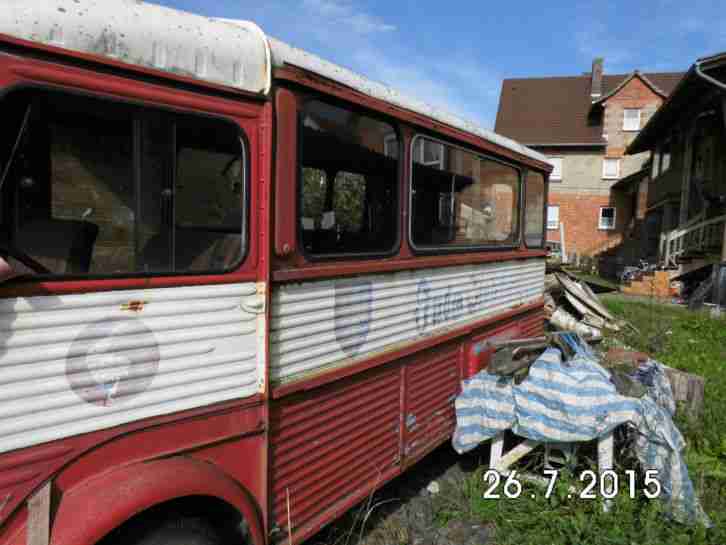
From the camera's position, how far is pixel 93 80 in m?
1.62

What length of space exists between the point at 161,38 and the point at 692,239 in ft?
50.0

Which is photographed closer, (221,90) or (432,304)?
(221,90)

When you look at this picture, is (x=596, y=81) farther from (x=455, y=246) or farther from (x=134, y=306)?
(x=134, y=306)

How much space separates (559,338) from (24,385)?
12.0 ft

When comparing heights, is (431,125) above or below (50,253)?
above

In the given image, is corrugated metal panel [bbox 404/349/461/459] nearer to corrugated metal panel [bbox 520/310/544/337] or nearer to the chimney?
corrugated metal panel [bbox 520/310/544/337]

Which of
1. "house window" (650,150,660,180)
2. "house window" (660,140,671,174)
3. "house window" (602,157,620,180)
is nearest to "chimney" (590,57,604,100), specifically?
"house window" (602,157,620,180)

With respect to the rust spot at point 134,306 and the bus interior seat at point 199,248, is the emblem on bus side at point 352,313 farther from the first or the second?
the rust spot at point 134,306

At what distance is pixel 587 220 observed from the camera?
2645 centimetres

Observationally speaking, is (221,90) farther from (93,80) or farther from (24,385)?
(24,385)

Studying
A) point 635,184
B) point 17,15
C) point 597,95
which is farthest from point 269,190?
point 597,95

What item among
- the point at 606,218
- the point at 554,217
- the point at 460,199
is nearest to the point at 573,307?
the point at 460,199

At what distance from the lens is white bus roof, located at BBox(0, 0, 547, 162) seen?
1509mm

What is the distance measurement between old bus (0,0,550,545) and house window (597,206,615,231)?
26.1 meters
